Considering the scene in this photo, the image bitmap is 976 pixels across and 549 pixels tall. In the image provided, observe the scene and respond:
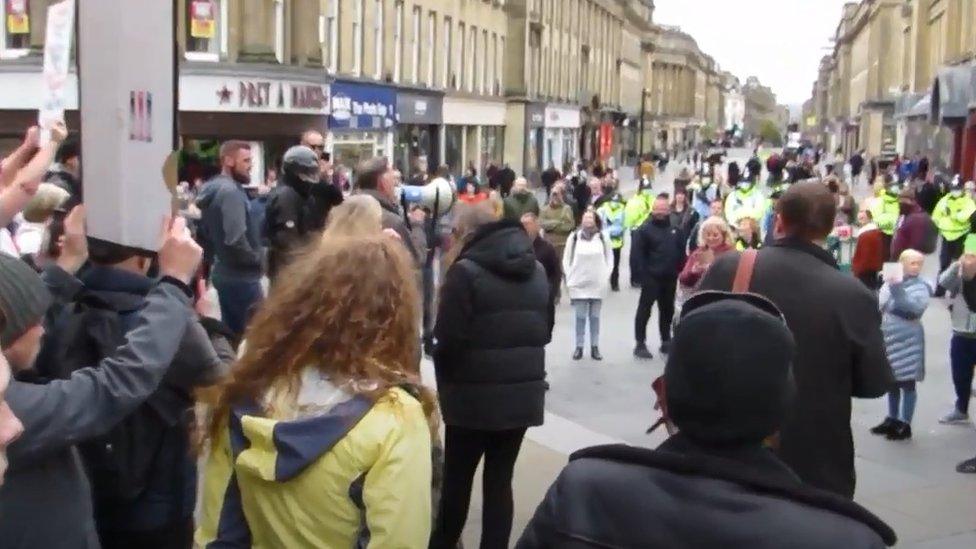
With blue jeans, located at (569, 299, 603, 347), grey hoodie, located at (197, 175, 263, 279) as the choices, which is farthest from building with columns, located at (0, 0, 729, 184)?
blue jeans, located at (569, 299, 603, 347)

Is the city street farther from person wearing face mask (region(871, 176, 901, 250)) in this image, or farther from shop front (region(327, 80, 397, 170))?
shop front (region(327, 80, 397, 170))

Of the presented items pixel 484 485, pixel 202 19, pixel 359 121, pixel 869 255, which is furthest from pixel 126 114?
pixel 359 121

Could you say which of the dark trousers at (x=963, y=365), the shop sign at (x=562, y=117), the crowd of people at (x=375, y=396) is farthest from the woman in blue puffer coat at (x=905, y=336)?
the shop sign at (x=562, y=117)

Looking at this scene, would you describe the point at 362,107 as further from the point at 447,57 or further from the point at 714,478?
the point at 714,478

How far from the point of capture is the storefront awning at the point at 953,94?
37.5m

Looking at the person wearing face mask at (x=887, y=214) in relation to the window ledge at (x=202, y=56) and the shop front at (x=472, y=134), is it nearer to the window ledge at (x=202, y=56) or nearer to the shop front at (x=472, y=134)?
the window ledge at (x=202, y=56)

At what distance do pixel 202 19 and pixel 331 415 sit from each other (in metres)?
21.9

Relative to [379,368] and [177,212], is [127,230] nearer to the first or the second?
[177,212]

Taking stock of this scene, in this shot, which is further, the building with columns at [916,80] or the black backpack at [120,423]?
the building with columns at [916,80]

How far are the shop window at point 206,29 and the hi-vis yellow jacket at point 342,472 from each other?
21.3 metres

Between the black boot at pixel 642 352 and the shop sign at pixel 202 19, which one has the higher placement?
the shop sign at pixel 202 19

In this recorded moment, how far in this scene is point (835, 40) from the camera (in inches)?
6294

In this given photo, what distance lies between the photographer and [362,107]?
3058 cm

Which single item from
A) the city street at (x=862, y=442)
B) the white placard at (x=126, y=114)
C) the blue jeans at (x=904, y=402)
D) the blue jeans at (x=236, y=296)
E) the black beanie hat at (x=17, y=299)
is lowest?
the city street at (x=862, y=442)
